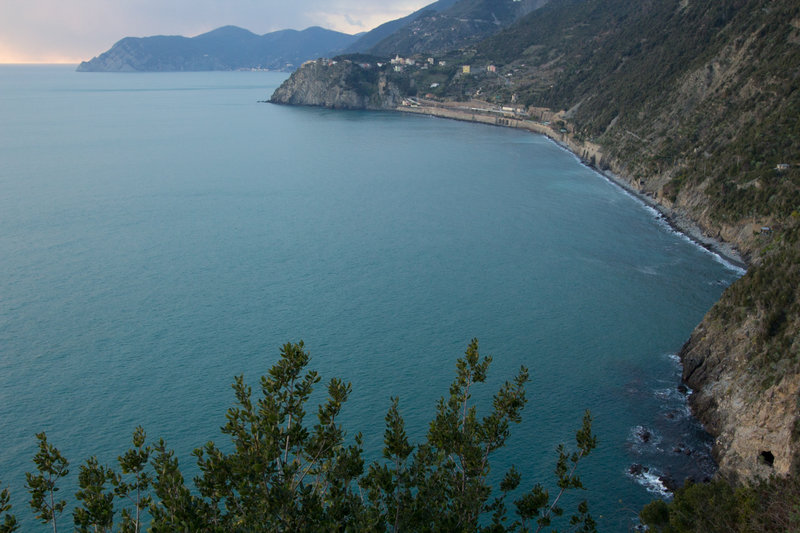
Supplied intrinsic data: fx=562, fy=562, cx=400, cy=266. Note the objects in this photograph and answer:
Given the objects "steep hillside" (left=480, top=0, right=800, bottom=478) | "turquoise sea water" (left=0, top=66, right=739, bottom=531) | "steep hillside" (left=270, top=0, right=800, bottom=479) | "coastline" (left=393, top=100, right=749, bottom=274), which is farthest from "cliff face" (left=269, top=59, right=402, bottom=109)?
"turquoise sea water" (left=0, top=66, right=739, bottom=531)

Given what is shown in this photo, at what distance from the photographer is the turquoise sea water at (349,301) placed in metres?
30.7

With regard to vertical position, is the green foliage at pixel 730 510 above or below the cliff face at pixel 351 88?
below

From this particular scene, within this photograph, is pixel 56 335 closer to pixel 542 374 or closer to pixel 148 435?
pixel 148 435

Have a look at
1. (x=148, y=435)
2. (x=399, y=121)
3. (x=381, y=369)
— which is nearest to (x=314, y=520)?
(x=148, y=435)

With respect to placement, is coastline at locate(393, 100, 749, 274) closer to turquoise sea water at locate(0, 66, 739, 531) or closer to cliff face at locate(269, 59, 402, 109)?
turquoise sea water at locate(0, 66, 739, 531)

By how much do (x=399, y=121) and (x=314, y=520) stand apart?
156 meters

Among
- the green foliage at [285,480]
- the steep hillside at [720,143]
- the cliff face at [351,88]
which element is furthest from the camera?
the cliff face at [351,88]

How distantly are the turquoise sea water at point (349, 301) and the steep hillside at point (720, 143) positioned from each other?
327 centimetres

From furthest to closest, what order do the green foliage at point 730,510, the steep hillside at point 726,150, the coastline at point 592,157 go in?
the coastline at point 592,157
the steep hillside at point 726,150
the green foliage at point 730,510

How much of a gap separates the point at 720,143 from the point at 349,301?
49876 millimetres

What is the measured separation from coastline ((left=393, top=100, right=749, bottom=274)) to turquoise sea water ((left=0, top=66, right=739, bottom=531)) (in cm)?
184

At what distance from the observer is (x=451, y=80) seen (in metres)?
193

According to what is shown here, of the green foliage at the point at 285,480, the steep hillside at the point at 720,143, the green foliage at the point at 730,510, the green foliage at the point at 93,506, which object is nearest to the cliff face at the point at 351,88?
the steep hillside at the point at 720,143

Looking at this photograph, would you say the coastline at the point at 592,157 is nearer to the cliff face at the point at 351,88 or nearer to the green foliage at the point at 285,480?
the cliff face at the point at 351,88
